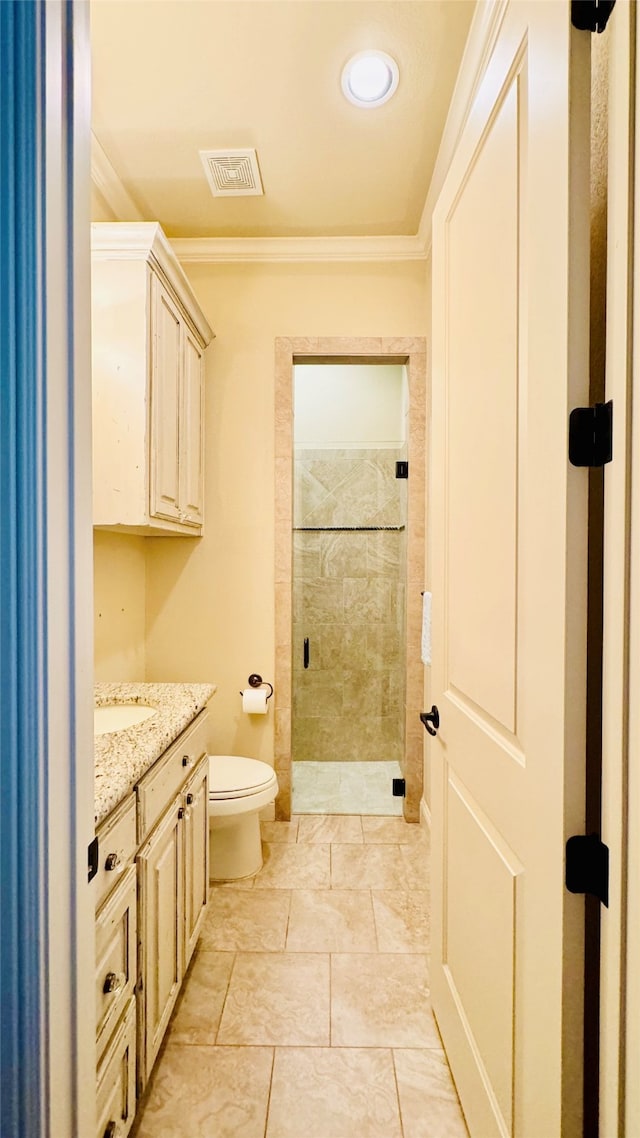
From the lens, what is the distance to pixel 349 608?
355 cm

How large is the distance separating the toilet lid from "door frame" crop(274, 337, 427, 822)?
33 centimetres

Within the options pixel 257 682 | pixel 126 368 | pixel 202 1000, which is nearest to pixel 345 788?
pixel 257 682

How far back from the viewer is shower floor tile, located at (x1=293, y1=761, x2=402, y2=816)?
2846mm

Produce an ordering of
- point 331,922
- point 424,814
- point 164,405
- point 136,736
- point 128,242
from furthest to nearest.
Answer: point 424,814 → point 164,405 → point 331,922 → point 128,242 → point 136,736

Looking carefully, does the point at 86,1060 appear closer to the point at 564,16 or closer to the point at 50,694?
the point at 50,694

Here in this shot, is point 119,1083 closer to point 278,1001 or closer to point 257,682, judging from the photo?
point 278,1001

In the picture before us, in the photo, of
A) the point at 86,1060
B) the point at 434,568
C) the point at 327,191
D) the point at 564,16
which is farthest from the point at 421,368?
the point at 86,1060

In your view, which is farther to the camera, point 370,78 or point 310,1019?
point 370,78

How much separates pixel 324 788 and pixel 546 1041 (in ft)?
7.94

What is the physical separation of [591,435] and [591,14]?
0.54 m

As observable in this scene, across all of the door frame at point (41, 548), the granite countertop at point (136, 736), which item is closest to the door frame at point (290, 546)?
the granite countertop at point (136, 736)

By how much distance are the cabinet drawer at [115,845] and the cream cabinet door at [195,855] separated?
17.3 inches

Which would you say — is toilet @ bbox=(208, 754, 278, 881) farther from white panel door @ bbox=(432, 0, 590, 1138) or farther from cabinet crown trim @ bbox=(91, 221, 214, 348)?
cabinet crown trim @ bbox=(91, 221, 214, 348)

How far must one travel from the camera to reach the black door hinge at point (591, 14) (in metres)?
0.67
